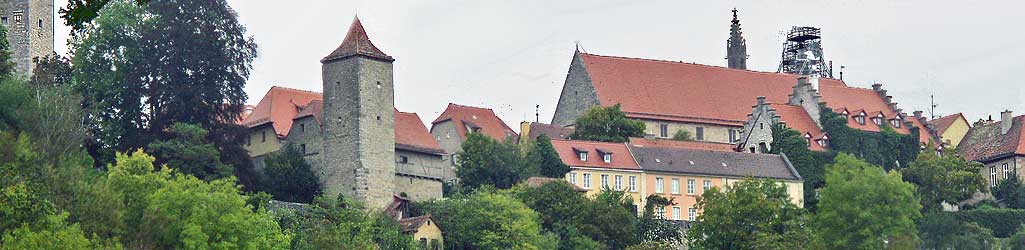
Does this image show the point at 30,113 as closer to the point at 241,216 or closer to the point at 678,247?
the point at 241,216

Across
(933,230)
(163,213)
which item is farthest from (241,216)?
(933,230)

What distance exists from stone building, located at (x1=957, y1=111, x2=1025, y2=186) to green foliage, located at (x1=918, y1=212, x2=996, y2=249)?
9219 millimetres

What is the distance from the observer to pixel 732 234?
211 feet

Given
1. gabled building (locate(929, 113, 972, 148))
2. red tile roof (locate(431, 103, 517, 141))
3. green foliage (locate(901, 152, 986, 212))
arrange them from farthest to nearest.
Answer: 1. gabled building (locate(929, 113, 972, 148))
2. green foliage (locate(901, 152, 986, 212))
3. red tile roof (locate(431, 103, 517, 141))

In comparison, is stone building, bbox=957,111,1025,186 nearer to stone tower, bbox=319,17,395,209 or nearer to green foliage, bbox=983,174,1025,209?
green foliage, bbox=983,174,1025,209

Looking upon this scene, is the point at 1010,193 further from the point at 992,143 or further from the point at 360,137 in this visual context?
the point at 360,137

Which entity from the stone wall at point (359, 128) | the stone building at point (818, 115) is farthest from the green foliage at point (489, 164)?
the stone building at point (818, 115)

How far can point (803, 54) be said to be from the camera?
348 ft

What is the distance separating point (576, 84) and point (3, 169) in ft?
153

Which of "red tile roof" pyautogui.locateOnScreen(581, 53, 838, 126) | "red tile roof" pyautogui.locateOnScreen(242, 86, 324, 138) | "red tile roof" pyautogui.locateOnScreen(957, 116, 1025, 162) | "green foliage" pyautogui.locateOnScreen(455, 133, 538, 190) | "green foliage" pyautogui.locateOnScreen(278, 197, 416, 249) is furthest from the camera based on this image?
"red tile roof" pyautogui.locateOnScreen(581, 53, 838, 126)

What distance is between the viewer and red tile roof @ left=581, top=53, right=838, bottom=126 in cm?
8900

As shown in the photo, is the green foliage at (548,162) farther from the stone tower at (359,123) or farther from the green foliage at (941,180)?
the green foliage at (941,180)

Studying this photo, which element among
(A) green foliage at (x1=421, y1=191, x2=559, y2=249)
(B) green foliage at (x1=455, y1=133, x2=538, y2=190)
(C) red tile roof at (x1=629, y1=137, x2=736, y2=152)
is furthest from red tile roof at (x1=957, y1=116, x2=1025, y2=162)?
(A) green foliage at (x1=421, y1=191, x2=559, y2=249)

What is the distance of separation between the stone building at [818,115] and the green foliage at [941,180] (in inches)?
180
